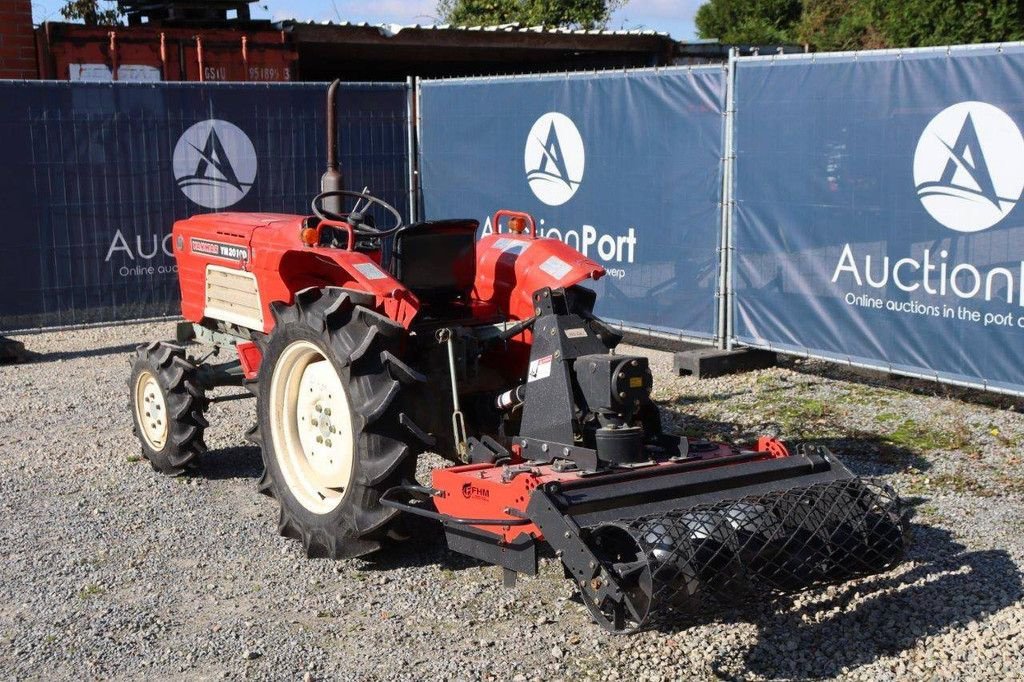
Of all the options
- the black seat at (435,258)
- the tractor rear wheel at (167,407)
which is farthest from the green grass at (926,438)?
the tractor rear wheel at (167,407)

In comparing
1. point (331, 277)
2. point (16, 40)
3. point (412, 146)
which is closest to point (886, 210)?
point (331, 277)

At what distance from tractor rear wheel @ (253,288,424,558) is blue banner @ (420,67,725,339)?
434cm

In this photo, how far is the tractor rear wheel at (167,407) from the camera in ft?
21.6

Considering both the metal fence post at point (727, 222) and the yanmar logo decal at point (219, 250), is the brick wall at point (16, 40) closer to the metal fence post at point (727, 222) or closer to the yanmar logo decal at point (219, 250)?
the yanmar logo decal at point (219, 250)

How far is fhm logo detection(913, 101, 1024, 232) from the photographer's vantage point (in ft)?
23.8

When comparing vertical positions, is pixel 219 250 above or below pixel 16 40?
below

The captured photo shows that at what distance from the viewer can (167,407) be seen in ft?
21.6

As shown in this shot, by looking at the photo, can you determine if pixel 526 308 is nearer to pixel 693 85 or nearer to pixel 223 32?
pixel 693 85

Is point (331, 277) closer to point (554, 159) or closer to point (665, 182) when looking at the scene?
point (665, 182)

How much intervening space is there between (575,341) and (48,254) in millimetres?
6883

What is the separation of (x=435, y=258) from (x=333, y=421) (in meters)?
0.86

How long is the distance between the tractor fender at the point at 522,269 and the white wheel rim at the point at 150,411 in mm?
1926

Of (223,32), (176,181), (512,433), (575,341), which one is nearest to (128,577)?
(512,433)

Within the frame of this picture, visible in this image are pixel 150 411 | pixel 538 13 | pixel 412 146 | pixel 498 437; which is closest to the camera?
pixel 498 437
